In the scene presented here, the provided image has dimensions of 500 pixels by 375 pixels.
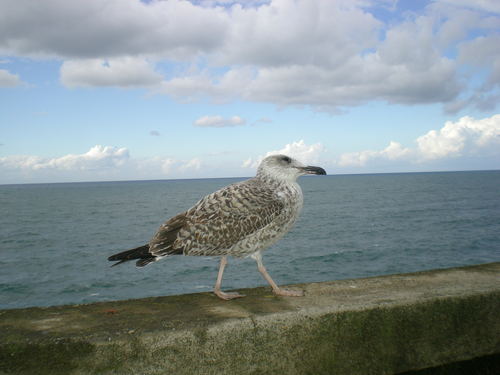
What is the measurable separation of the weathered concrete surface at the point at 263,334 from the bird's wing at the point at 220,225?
2.47 feet

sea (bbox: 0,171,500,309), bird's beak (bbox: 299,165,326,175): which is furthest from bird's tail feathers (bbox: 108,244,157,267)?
sea (bbox: 0,171,500,309)

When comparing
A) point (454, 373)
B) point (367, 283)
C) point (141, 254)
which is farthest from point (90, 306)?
point (454, 373)

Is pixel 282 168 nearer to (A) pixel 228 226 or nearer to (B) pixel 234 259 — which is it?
(A) pixel 228 226

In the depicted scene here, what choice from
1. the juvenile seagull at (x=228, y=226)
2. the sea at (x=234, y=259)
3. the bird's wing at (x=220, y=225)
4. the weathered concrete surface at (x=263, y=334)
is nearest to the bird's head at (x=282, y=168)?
the juvenile seagull at (x=228, y=226)

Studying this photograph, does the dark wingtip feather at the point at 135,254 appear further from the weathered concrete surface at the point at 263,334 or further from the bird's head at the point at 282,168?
the bird's head at the point at 282,168

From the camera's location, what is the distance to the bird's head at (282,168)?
16.2 feet

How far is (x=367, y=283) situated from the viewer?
436 centimetres

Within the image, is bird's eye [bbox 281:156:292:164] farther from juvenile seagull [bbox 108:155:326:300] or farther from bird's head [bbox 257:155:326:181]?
juvenile seagull [bbox 108:155:326:300]

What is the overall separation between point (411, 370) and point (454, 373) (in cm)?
40

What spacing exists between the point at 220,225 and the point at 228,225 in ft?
0.29

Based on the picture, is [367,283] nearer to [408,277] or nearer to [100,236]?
[408,277]

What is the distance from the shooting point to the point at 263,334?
3066mm

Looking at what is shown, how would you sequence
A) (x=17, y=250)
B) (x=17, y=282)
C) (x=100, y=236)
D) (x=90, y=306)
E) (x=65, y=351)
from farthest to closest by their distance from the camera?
(x=100, y=236) < (x=17, y=250) < (x=17, y=282) < (x=90, y=306) < (x=65, y=351)

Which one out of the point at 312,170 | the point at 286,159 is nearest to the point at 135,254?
the point at 286,159
